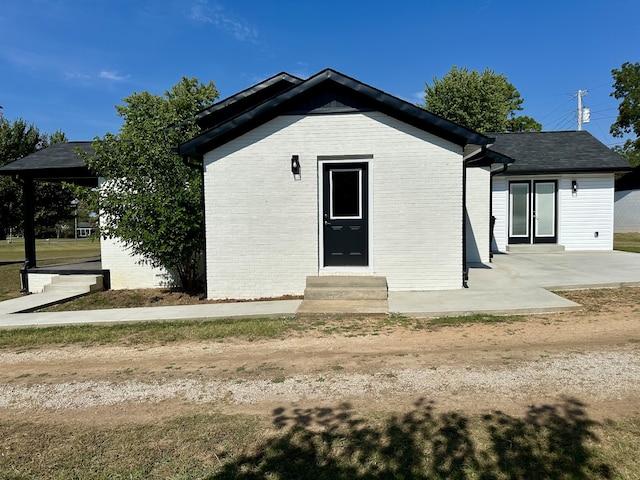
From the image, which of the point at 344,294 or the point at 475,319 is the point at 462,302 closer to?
the point at 475,319

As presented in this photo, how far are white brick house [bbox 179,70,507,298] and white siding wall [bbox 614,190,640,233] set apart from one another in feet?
90.9

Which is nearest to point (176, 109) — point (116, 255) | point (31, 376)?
point (116, 255)

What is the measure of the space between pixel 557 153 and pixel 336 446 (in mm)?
15681

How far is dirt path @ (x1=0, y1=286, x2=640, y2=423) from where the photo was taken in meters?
3.68

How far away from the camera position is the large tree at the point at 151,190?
345 inches

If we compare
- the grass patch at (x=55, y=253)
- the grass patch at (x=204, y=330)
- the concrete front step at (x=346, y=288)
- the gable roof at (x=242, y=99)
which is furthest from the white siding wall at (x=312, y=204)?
the grass patch at (x=55, y=253)

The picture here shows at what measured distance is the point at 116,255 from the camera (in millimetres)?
10828

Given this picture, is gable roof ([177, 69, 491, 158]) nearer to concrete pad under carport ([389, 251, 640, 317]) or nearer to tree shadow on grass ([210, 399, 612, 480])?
concrete pad under carport ([389, 251, 640, 317])

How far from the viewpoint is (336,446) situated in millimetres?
2975

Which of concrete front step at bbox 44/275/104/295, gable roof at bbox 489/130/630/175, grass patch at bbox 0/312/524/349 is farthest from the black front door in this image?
gable roof at bbox 489/130/630/175

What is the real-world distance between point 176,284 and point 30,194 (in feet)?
16.4

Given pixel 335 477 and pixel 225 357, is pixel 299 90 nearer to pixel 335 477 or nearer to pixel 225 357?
pixel 225 357

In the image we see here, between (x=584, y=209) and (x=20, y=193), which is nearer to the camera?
(x=584, y=209)

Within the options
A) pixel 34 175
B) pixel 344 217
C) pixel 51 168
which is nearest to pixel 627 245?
pixel 344 217
